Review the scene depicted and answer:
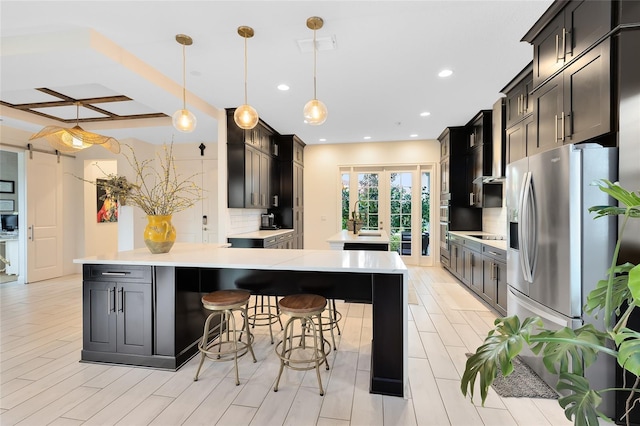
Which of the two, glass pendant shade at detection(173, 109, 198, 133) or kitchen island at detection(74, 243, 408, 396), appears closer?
kitchen island at detection(74, 243, 408, 396)

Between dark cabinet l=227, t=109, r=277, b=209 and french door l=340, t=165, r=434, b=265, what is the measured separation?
7.81 feet

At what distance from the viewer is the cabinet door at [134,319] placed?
2551 millimetres

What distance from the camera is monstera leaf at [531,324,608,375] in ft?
3.50

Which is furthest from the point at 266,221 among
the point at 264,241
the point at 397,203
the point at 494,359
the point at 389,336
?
the point at 494,359

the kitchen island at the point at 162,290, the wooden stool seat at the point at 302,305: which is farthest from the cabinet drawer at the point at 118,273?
the wooden stool seat at the point at 302,305

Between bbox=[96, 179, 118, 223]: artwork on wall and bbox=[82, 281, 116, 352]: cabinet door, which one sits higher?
bbox=[96, 179, 118, 223]: artwork on wall

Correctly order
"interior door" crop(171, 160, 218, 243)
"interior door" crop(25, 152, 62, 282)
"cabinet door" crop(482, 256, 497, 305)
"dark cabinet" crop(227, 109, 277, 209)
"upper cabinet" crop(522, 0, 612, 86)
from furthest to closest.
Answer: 1. "interior door" crop(171, 160, 218, 243)
2. "interior door" crop(25, 152, 62, 282)
3. "dark cabinet" crop(227, 109, 277, 209)
4. "cabinet door" crop(482, 256, 497, 305)
5. "upper cabinet" crop(522, 0, 612, 86)

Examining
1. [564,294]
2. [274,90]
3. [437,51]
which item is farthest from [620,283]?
[274,90]

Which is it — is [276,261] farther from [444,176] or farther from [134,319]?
[444,176]

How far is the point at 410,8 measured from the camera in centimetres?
240

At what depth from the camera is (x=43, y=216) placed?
18.8 ft

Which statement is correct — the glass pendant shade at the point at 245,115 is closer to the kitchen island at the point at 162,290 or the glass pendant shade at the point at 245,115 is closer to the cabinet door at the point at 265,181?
the kitchen island at the point at 162,290

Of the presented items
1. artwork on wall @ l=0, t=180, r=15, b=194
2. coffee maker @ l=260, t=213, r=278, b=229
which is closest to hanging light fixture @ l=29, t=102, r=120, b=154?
coffee maker @ l=260, t=213, r=278, b=229

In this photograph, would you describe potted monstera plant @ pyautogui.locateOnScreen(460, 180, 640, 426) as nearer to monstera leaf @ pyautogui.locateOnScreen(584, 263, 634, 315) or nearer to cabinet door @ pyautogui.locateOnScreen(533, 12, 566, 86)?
monstera leaf @ pyautogui.locateOnScreen(584, 263, 634, 315)
